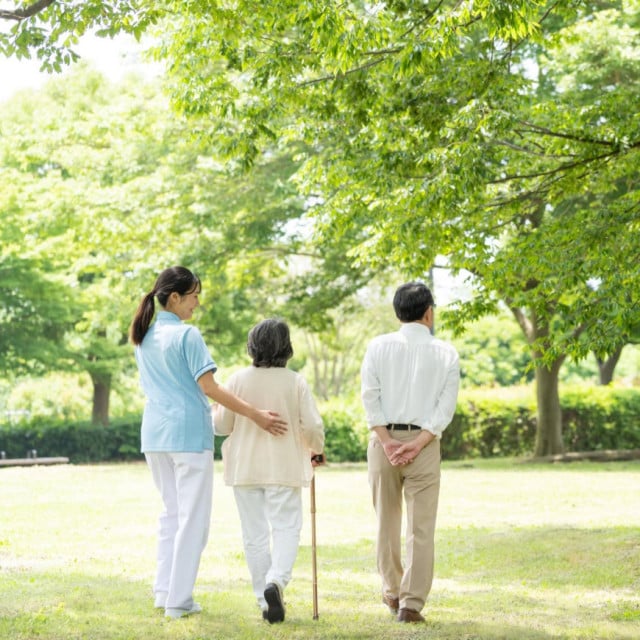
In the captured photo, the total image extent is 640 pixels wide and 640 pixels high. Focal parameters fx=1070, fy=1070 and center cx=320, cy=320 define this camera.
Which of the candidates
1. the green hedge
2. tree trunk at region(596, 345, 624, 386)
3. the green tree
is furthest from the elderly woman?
tree trunk at region(596, 345, 624, 386)

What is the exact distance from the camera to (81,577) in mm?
8492

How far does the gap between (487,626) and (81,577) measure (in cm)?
362

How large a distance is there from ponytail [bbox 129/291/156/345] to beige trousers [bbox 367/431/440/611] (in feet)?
5.07

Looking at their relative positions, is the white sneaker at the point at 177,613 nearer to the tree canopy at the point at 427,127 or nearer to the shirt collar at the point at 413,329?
the shirt collar at the point at 413,329

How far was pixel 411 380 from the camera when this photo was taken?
646 cm

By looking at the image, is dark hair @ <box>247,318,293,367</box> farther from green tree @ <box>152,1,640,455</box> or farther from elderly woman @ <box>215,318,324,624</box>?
green tree @ <box>152,1,640,455</box>

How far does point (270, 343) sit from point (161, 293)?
29.1 inches

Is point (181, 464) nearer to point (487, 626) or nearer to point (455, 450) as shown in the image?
point (487, 626)

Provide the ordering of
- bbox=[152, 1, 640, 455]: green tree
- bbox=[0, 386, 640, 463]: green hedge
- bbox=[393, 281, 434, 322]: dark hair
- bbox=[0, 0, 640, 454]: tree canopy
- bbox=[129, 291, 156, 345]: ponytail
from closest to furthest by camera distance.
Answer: bbox=[129, 291, 156, 345]: ponytail < bbox=[393, 281, 434, 322]: dark hair < bbox=[0, 0, 640, 454]: tree canopy < bbox=[152, 1, 640, 455]: green tree < bbox=[0, 386, 640, 463]: green hedge

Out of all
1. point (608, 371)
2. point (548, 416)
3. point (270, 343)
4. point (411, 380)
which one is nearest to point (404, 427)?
point (411, 380)

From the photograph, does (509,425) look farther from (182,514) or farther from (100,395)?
(182,514)

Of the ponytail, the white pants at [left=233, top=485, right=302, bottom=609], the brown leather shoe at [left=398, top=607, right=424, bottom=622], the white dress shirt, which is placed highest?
the ponytail

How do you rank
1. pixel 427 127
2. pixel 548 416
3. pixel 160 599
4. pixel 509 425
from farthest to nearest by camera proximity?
pixel 509 425 → pixel 548 416 → pixel 427 127 → pixel 160 599

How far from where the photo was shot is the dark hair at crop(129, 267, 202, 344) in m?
6.47
